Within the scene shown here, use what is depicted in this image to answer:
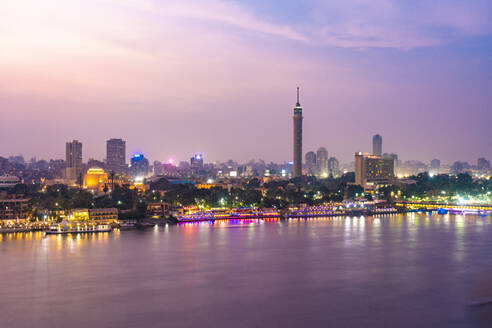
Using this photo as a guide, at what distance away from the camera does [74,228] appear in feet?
55.2

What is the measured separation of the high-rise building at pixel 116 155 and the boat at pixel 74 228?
4823cm

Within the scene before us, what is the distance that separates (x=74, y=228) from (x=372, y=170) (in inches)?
1257

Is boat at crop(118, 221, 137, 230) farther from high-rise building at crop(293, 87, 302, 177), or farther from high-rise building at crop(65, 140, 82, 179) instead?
high-rise building at crop(65, 140, 82, 179)

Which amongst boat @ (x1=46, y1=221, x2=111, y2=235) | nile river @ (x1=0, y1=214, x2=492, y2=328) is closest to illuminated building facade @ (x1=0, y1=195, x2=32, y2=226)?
nile river @ (x1=0, y1=214, x2=492, y2=328)

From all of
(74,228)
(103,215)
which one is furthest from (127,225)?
(74,228)

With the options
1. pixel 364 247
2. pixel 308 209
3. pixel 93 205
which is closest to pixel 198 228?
pixel 93 205

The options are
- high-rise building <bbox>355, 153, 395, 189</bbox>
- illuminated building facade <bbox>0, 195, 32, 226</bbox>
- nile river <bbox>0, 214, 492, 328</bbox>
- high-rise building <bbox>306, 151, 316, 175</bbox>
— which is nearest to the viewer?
nile river <bbox>0, 214, 492, 328</bbox>

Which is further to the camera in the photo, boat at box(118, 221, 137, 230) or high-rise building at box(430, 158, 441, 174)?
high-rise building at box(430, 158, 441, 174)

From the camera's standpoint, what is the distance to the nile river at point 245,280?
7.76 m

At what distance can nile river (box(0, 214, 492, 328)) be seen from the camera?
7762mm

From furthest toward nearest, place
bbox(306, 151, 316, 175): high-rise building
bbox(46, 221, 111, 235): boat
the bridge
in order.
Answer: bbox(306, 151, 316, 175): high-rise building → the bridge → bbox(46, 221, 111, 235): boat

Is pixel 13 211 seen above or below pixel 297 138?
below

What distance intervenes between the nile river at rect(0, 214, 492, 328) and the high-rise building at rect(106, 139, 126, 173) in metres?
49.9

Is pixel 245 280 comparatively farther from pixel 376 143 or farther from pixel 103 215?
pixel 376 143
